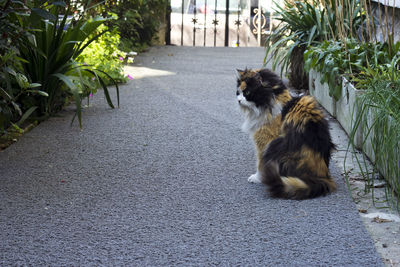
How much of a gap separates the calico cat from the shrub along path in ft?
0.35

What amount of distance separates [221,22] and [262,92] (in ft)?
30.8

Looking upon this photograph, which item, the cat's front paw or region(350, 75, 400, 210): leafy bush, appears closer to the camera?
region(350, 75, 400, 210): leafy bush

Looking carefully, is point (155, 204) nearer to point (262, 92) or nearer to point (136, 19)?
point (262, 92)

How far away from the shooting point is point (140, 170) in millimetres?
3891

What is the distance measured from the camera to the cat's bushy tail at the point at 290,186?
127 inches

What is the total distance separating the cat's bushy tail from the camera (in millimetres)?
3219

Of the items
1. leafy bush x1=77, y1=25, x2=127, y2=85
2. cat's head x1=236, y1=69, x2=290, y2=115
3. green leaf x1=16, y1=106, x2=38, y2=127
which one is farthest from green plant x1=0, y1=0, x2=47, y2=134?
leafy bush x1=77, y1=25, x2=127, y2=85

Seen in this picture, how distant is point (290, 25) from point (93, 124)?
306 cm

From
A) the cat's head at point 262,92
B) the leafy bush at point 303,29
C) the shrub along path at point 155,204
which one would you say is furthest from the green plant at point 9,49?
the leafy bush at point 303,29

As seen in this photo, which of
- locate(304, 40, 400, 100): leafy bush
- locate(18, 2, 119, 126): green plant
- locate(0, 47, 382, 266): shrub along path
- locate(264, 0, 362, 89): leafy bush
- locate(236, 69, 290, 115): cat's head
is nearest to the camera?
locate(0, 47, 382, 266): shrub along path

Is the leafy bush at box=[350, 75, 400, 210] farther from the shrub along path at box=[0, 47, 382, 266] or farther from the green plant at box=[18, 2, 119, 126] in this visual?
the green plant at box=[18, 2, 119, 126]

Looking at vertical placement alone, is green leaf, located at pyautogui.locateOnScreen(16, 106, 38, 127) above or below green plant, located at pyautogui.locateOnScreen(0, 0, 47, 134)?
below

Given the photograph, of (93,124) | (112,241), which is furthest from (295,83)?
(112,241)

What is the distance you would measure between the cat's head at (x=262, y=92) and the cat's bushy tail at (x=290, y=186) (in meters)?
0.44
